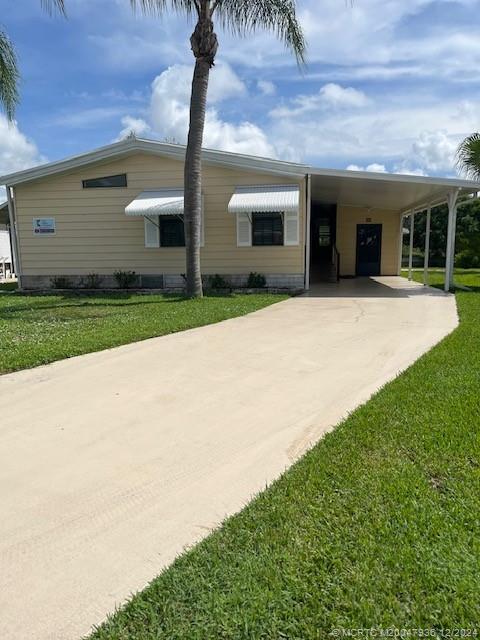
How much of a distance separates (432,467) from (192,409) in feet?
6.44

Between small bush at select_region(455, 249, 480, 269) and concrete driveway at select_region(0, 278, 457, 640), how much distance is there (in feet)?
67.8

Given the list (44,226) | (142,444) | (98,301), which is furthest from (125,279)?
(142,444)

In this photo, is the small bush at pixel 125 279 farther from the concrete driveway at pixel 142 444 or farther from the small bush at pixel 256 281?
the concrete driveway at pixel 142 444

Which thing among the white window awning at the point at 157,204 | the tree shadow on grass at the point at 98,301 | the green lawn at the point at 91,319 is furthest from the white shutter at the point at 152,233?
the green lawn at the point at 91,319

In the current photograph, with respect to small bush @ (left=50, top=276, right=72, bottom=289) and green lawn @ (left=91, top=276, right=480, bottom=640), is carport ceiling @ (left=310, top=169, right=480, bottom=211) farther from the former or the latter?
green lawn @ (left=91, top=276, right=480, bottom=640)

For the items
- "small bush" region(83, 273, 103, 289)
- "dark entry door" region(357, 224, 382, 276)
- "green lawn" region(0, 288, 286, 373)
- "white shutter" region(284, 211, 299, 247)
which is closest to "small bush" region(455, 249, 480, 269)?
"dark entry door" region(357, 224, 382, 276)

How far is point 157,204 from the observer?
12.4m

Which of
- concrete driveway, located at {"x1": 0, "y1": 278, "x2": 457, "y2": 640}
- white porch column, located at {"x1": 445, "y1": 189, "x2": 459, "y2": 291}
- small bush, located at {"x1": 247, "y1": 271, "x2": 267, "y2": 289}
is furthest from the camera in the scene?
small bush, located at {"x1": 247, "y1": 271, "x2": 267, "y2": 289}

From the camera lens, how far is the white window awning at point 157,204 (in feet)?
40.0

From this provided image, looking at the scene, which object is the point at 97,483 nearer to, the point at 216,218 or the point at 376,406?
the point at 376,406

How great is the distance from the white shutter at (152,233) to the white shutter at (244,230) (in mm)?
2364

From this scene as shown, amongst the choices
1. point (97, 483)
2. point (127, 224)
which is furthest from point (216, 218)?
point (97, 483)

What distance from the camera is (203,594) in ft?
6.11

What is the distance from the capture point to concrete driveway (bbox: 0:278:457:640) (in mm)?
2041
